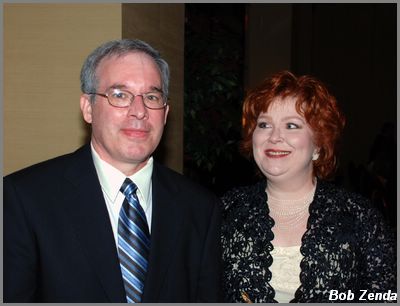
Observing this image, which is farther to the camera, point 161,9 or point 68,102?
point 161,9

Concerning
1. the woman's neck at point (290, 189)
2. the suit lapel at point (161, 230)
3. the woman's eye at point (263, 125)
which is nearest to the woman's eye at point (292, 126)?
the woman's eye at point (263, 125)

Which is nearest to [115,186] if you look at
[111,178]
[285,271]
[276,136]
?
[111,178]

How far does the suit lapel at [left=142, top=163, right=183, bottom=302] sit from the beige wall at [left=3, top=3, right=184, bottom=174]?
3.62ft

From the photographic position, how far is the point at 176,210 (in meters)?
2.24

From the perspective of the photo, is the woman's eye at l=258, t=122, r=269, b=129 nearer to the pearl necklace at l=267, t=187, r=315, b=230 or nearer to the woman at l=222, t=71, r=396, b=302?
the woman at l=222, t=71, r=396, b=302

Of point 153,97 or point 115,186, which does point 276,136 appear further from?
point 115,186

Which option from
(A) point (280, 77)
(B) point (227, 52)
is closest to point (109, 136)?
(A) point (280, 77)

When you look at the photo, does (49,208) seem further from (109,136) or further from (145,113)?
(145,113)

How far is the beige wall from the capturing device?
3.15 meters

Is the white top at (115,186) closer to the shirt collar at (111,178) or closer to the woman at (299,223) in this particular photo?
the shirt collar at (111,178)

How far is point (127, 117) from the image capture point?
2.04 meters

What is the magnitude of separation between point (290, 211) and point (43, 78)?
1.90 m

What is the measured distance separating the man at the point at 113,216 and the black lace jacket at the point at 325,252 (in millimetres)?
325

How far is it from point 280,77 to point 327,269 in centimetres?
112
